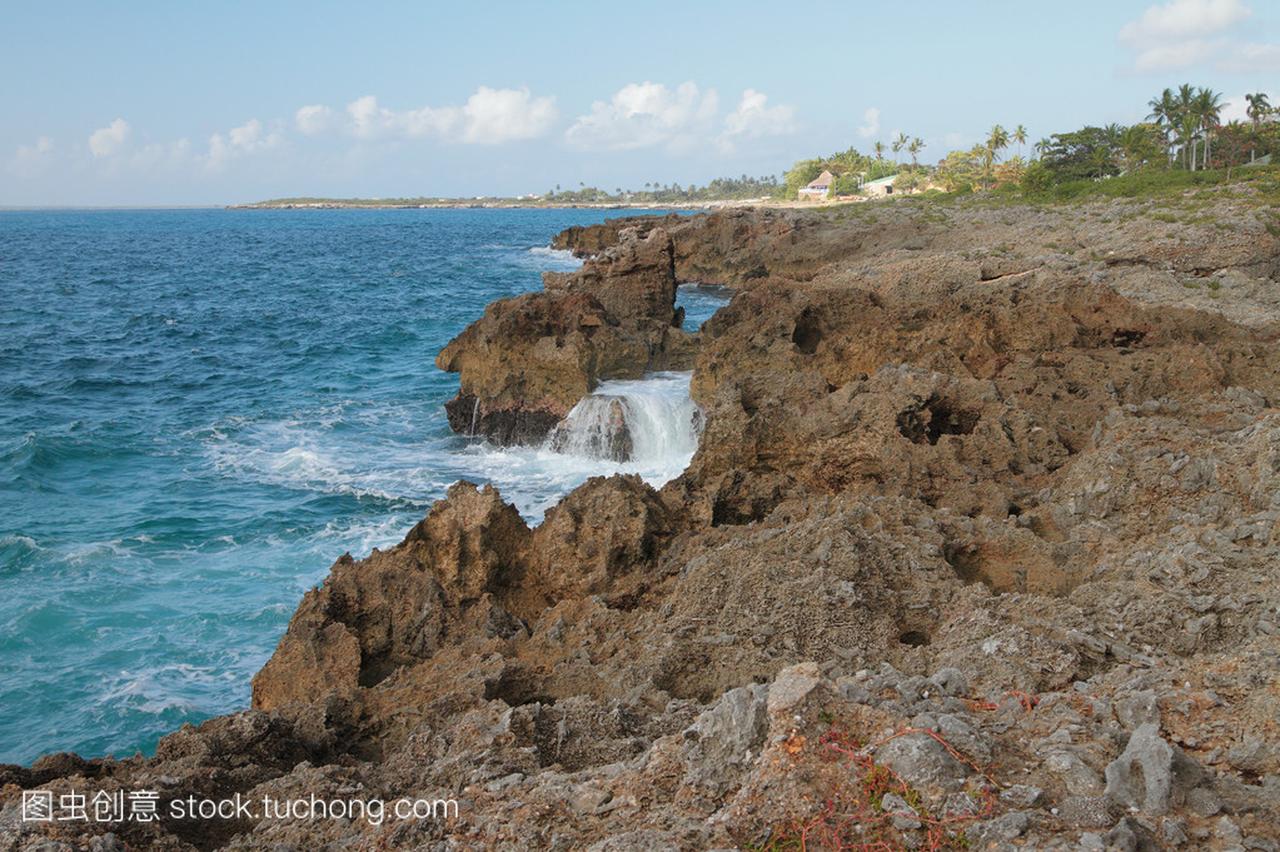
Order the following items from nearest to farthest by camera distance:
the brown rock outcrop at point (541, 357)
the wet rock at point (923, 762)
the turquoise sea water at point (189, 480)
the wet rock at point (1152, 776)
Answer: the wet rock at point (1152, 776)
the wet rock at point (923, 762)
the turquoise sea water at point (189, 480)
the brown rock outcrop at point (541, 357)

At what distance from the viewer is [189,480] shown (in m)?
20.7

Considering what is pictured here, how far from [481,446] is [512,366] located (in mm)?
2152

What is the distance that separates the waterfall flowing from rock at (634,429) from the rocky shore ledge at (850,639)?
16.1 ft

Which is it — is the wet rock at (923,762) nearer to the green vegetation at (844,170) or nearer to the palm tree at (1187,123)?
the palm tree at (1187,123)

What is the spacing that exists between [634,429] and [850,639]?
45.8ft

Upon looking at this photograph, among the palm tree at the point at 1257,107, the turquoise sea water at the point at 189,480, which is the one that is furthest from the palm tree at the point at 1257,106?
the turquoise sea water at the point at 189,480

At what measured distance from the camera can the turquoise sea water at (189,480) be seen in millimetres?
12414

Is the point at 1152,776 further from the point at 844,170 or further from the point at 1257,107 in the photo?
the point at 844,170

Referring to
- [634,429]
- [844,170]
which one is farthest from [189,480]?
[844,170]

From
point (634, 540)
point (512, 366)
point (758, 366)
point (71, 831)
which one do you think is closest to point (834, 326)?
point (758, 366)

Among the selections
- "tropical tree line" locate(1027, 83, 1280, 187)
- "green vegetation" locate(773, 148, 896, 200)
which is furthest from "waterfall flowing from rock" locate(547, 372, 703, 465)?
"green vegetation" locate(773, 148, 896, 200)

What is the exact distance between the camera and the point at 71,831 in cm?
508

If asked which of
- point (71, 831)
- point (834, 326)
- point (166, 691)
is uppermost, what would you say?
point (834, 326)

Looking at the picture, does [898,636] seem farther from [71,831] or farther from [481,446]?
[481,446]
